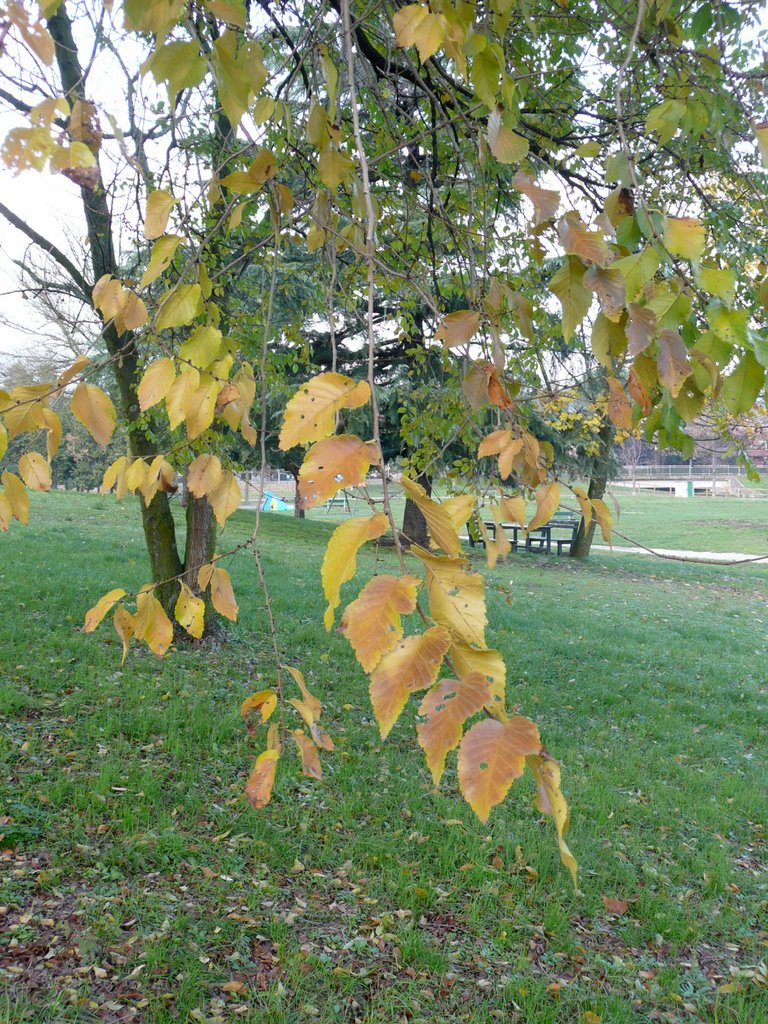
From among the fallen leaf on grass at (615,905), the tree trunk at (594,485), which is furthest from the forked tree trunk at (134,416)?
the tree trunk at (594,485)

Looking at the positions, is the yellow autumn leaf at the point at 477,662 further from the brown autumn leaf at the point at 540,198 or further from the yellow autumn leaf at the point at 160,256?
the yellow autumn leaf at the point at 160,256

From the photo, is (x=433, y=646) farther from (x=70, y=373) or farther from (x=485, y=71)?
(x=485, y=71)

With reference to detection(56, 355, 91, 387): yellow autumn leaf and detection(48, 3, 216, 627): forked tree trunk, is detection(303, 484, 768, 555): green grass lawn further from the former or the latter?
detection(56, 355, 91, 387): yellow autumn leaf

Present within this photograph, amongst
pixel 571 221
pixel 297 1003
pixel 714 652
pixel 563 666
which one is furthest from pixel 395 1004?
pixel 714 652

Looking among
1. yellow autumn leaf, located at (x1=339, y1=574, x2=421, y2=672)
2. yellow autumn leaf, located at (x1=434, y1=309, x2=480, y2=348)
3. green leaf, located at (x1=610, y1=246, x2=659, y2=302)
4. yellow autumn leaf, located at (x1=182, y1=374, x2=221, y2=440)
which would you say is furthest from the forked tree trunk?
yellow autumn leaf, located at (x1=339, y1=574, x2=421, y2=672)

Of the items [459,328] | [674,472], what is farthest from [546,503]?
[674,472]

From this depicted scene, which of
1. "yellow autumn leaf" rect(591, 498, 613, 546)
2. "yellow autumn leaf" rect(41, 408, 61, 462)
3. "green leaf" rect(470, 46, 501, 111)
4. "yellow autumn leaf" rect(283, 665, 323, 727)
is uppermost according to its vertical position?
"green leaf" rect(470, 46, 501, 111)

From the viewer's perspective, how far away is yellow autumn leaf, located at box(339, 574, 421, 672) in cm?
65

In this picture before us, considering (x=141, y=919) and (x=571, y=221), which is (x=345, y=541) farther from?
(x=141, y=919)

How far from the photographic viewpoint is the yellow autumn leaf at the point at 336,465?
693mm

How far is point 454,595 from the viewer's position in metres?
0.68

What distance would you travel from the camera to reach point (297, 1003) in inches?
99.9

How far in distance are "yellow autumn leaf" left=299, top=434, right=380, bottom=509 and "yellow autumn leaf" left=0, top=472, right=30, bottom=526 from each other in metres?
0.60

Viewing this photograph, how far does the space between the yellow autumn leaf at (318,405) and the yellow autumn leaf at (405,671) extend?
0.26m
